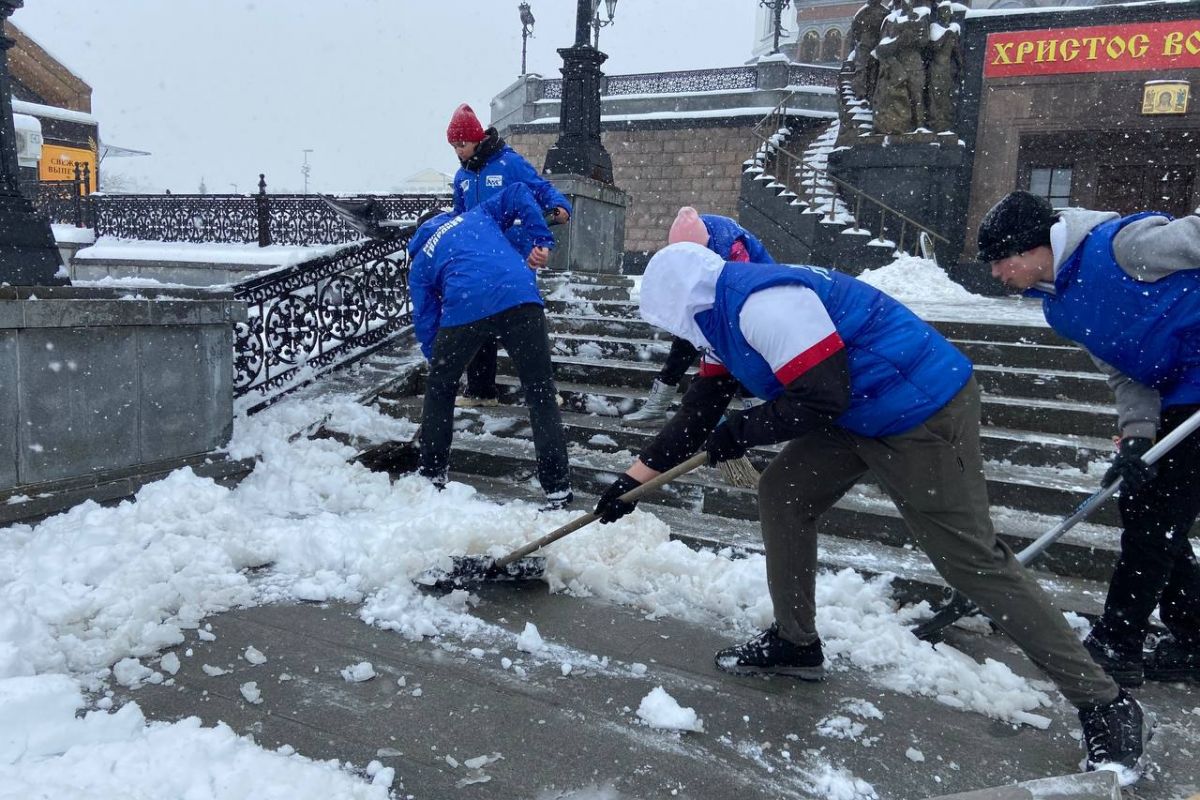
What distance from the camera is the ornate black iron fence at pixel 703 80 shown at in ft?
76.4

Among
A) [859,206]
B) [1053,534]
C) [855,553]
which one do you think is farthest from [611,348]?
[859,206]

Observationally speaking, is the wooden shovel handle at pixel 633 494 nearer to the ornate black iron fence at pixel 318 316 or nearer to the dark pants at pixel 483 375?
the dark pants at pixel 483 375

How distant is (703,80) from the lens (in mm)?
24125

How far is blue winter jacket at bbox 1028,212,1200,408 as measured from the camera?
2.60 meters

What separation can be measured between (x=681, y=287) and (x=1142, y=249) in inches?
59.4

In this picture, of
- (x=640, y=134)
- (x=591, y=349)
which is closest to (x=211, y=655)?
(x=591, y=349)

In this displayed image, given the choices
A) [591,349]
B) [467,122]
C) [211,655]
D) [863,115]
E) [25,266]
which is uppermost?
[863,115]

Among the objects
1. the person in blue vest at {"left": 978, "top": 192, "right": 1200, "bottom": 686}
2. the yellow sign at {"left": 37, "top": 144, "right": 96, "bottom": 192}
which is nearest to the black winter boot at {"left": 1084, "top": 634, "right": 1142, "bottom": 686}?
the person in blue vest at {"left": 978, "top": 192, "right": 1200, "bottom": 686}

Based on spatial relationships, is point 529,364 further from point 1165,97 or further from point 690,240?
point 1165,97

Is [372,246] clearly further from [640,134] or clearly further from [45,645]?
[640,134]

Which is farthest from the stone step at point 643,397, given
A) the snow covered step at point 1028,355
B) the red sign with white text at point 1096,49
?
the red sign with white text at point 1096,49

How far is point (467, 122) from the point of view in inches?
213

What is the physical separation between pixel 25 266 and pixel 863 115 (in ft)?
43.8

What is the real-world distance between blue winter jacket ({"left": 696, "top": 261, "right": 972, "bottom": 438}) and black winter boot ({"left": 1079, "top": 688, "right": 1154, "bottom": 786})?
101cm
